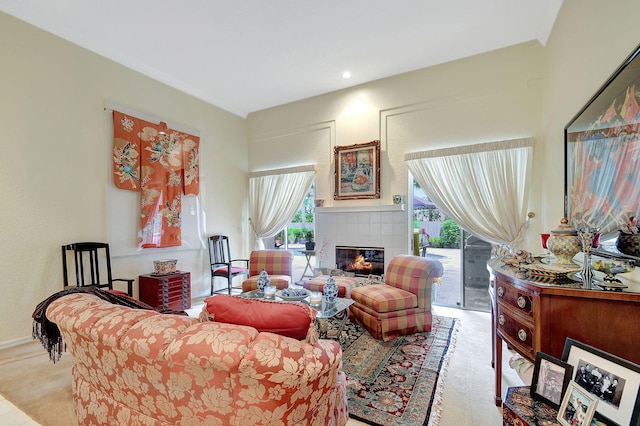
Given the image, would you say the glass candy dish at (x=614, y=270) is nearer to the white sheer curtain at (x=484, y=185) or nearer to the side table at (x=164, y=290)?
the white sheer curtain at (x=484, y=185)

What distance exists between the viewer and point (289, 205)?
531cm

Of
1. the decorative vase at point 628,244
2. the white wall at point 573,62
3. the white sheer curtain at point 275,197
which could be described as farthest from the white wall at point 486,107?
the decorative vase at point 628,244

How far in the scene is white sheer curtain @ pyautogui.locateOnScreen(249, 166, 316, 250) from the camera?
17.0 ft

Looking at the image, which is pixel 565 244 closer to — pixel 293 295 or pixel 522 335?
pixel 522 335

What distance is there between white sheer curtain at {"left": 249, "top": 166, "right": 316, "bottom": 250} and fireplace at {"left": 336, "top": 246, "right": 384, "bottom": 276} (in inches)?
49.6

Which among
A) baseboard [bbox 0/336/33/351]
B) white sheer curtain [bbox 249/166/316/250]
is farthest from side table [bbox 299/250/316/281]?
baseboard [bbox 0/336/33/351]

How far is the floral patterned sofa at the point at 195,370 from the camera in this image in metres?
1.03

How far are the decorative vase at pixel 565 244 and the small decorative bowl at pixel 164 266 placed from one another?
14.4 ft

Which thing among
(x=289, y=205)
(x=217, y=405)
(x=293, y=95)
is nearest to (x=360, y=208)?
(x=289, y=205)

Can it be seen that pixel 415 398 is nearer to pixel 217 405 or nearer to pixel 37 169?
pixel 217 405

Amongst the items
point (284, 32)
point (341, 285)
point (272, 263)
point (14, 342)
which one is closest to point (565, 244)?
point (341, 285)

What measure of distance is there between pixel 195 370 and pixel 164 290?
3182 mm

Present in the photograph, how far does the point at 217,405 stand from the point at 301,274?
435cm

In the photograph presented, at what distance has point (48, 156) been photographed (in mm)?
3164
